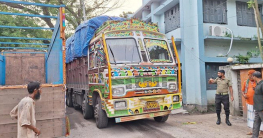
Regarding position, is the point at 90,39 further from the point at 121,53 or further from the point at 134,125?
the point at 134,125

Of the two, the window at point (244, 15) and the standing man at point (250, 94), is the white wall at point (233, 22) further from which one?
the standing man at point (250, 94)

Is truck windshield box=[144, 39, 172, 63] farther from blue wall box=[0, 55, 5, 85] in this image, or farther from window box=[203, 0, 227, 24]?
blue wall box=[0, 55, 5, 85]

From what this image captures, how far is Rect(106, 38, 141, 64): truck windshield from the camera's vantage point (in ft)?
17.5

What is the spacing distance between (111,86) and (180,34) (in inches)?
237

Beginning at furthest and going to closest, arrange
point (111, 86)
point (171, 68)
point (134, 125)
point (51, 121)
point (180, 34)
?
point (180, 34), point (134, 125), point (171, 68), point (111, 86), point (51, 121)

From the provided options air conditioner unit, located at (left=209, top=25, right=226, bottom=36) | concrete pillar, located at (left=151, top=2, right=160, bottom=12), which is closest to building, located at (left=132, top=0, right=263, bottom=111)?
air conditioner unit, located at (left=209, top=25, right=226, bottom=36)

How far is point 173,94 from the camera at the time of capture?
562 centimetres

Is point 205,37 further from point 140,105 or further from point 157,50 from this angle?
point 140,105

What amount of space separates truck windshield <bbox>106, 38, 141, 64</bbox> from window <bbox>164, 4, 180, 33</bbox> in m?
5.52

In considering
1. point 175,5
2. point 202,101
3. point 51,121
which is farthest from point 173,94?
point 175,5

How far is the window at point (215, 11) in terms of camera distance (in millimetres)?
9867

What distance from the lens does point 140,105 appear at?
5176mm

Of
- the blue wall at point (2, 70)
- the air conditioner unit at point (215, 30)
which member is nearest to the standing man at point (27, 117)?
the blue wall at point (2, 70)

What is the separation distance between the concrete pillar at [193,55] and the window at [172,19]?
2.69ft
